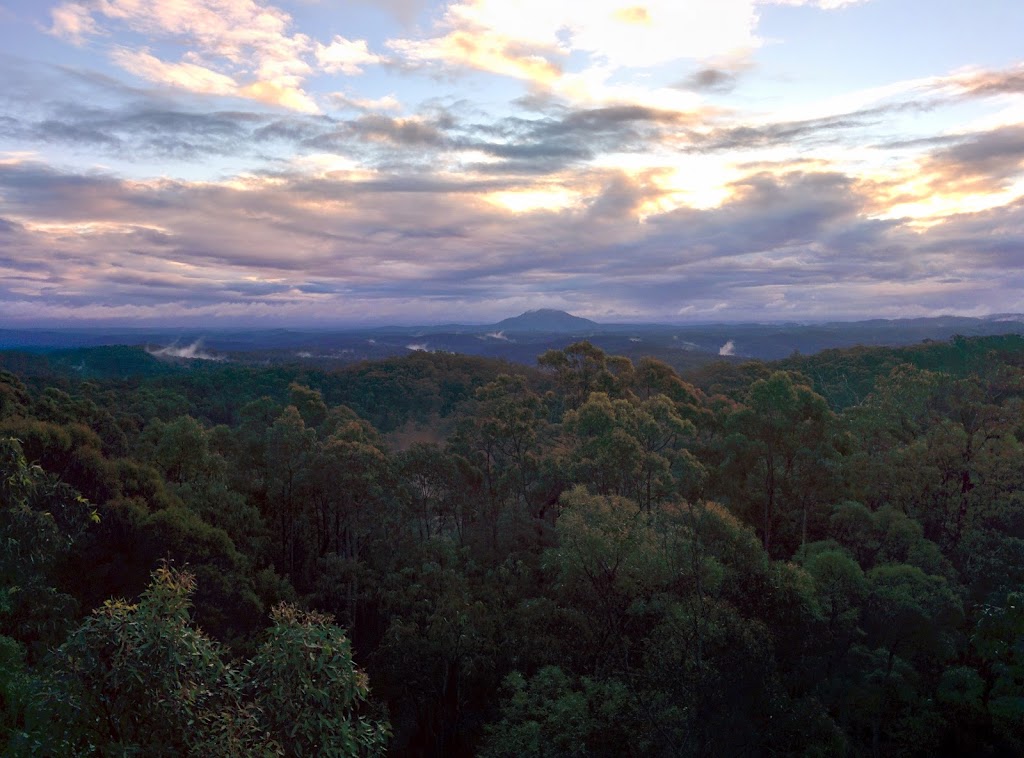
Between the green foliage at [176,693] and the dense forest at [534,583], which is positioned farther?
the dense forest at [534,583]

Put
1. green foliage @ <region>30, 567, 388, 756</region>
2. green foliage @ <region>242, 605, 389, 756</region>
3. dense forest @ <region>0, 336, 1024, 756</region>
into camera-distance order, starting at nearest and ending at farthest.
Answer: green foliage @ <region>30, 567, 388, 756</region>
green foliage @ <region>242, 605, 389, 756</region>
dense forest @ <region>0, 336, 1024, 756</region>

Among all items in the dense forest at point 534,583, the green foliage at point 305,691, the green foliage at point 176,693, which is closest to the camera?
the green foliage at point 176,693

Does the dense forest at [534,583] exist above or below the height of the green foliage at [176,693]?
below

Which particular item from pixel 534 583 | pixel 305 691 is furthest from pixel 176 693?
pixel 534 583

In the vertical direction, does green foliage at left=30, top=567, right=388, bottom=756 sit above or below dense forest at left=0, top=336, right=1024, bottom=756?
above

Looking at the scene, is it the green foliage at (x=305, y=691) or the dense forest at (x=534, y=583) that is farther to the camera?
the dense forest at (x=534, y=583)

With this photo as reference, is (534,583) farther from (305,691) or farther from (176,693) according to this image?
(176,693)

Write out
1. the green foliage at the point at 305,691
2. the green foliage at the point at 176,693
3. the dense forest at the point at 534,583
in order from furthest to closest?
the dense forest at the point at 534,583 < the green foliage at the point at 305,691 < the green foliage at the point at 176,693

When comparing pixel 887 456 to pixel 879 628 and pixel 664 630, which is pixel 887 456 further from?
pixel 664 630

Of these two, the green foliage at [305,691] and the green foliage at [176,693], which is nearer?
the green foliage at [176,693]
